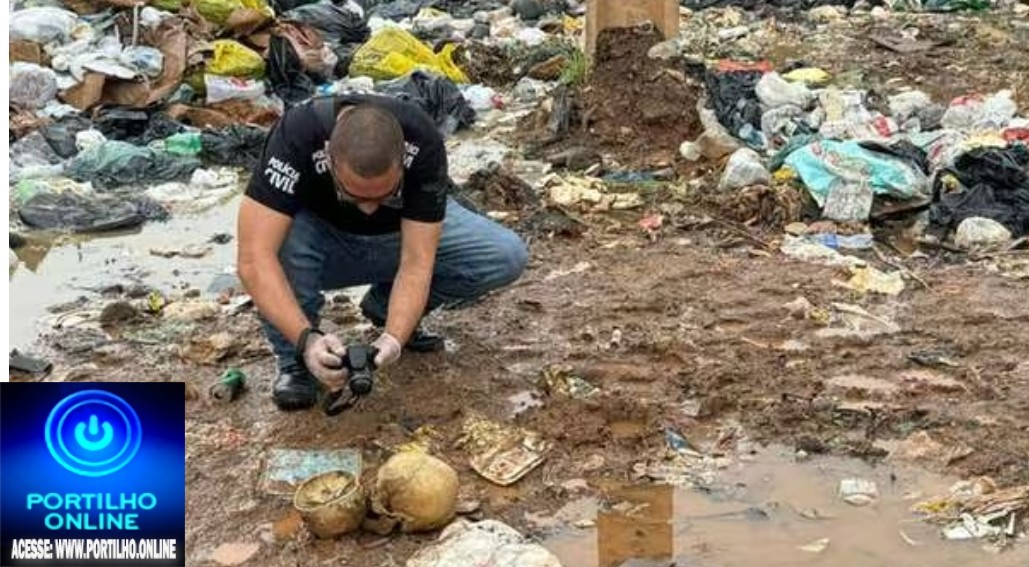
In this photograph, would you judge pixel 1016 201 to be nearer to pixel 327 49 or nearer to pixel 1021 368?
pixel 1021 368

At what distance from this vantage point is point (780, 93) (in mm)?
8445

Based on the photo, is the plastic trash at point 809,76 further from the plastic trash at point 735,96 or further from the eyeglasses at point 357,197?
the eyeglasses at point 357,197

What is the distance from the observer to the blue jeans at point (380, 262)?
15.0 ft

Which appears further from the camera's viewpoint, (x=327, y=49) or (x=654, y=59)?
(x=327, y=49)

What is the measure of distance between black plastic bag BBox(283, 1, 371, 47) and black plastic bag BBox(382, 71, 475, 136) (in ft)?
5.83

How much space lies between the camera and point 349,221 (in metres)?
4.57

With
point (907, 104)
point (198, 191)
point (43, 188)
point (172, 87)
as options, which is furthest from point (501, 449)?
point (172, 87)

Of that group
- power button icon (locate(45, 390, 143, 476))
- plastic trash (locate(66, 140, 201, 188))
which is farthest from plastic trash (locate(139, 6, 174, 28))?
power button icon (locate(45, 390, 143, 476))

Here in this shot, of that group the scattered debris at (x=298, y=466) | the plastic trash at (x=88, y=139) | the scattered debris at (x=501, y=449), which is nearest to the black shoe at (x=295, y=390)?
Answer: the scattered debris at (x=298, y=466)

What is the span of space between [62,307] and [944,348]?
3.47 meters

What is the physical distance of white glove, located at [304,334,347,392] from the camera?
13.6ft

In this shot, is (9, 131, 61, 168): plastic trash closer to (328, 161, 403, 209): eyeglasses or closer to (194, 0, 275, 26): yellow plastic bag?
(194, 0, 275, 26): yellow plastic bag

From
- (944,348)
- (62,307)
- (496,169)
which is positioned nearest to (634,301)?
(944,348)

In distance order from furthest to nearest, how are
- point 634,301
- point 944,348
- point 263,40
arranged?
point 263,40 < point 634,301 < point 944,348
